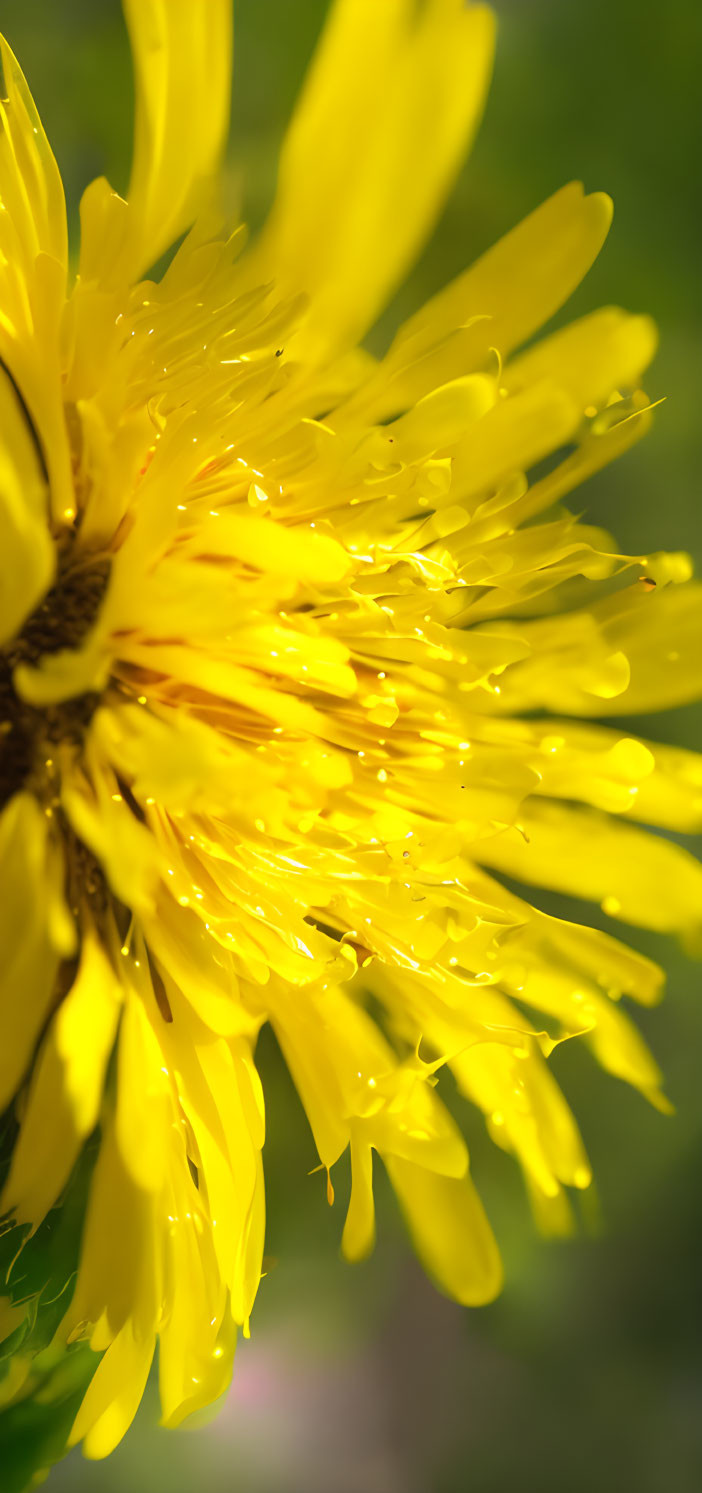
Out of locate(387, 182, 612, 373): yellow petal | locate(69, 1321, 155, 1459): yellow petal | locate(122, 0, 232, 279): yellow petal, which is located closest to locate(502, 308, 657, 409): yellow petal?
locate(387, 182, 612, 373): yellow petal

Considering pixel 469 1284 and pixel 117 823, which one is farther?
pixel 469 1284


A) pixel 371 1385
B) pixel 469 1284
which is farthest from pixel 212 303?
pixel 371 1385

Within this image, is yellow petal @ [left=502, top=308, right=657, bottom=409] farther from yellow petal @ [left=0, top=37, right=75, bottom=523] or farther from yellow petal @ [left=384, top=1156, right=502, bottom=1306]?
yellow petal @ [left=384, top=1156, right=502, bottom=1306]

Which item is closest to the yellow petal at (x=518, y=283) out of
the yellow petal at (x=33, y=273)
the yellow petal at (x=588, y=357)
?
the yellow petal at (x=588, y=357)

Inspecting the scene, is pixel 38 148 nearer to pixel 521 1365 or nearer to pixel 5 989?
pixel 5 989

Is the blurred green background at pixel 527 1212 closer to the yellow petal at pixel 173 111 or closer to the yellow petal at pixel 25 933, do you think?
the yellow petal at pixel 173 111

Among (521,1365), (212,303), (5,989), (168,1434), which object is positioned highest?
(212,303)
